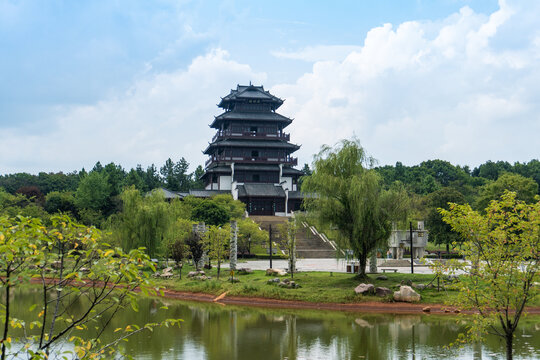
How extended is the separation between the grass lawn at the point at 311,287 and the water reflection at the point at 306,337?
1660 millimetres

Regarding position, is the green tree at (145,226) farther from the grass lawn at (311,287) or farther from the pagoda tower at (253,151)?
the pagoda tower at (253,151)

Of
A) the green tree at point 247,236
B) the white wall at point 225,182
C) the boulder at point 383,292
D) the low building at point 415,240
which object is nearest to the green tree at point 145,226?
the green tree at point 247,236

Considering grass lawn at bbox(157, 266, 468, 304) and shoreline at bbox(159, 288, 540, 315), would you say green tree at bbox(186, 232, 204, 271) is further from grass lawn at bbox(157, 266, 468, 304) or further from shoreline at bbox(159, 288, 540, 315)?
shoreline at bbox(159, 288, 540, 315)

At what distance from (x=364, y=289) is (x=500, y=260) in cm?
1369

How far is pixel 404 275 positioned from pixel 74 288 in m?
24.7

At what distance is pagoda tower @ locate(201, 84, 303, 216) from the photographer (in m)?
64.8

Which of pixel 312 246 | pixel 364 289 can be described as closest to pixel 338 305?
pixel 364 289

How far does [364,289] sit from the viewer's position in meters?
23.8

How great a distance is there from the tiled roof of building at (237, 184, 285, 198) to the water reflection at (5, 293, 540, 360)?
1460 inches

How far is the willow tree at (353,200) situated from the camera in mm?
24875

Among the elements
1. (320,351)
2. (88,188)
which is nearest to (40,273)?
(320,351)

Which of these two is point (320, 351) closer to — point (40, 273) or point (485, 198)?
point (40, 273)

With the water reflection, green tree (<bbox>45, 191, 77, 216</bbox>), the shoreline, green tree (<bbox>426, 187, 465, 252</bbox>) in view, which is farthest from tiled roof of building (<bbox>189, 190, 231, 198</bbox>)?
the water reflection

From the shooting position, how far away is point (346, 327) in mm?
19094
